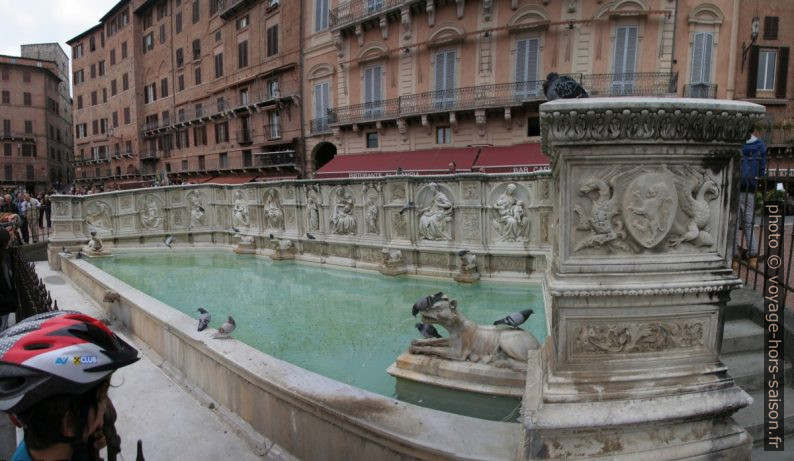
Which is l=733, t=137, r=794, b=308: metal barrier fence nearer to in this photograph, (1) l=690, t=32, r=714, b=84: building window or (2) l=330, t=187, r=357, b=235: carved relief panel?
(1) l=690, t=32, r=714, b=84: building window

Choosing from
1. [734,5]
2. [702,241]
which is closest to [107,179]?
[734,5]

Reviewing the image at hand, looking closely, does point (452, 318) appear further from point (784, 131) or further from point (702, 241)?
point (784, 131)

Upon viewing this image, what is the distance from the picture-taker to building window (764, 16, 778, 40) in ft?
64.9

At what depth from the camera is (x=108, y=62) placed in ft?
167

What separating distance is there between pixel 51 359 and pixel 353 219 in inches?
330

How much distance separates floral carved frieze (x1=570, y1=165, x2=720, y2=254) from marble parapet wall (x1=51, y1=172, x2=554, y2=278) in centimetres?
555

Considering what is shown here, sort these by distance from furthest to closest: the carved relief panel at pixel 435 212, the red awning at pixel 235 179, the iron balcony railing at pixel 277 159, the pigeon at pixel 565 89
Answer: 1. the red awning at pixel 235 179
2. the iron balcony railing at pixel 277 159
3. the carved relief panel at pixel 435 212
4. the pigeon at pixel 565 89

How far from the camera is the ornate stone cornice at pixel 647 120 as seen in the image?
2.15 metres

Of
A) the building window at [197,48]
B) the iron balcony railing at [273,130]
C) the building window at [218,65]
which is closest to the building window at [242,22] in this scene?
the building window at [218,65]

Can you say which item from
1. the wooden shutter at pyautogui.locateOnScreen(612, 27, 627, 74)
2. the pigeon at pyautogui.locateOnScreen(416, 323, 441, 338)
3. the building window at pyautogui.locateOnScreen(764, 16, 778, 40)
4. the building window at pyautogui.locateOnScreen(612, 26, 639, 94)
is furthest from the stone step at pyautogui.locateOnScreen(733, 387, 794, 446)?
the building window at pyautogui.locateOnScreen(764, 16, 778, 40)

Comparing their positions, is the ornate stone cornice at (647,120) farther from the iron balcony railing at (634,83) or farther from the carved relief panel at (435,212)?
the iron balcony railing at (634,83)

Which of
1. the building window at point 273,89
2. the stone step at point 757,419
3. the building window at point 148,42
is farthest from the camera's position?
the building window at point 148,42

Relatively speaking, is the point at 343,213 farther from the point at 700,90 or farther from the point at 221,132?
the point at 221,132

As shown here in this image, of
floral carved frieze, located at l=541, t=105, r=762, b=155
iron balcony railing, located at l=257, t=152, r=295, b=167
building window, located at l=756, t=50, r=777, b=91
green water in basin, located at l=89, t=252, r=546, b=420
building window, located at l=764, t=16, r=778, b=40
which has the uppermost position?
building window, located at l=764, t=16, r=778, b=40
